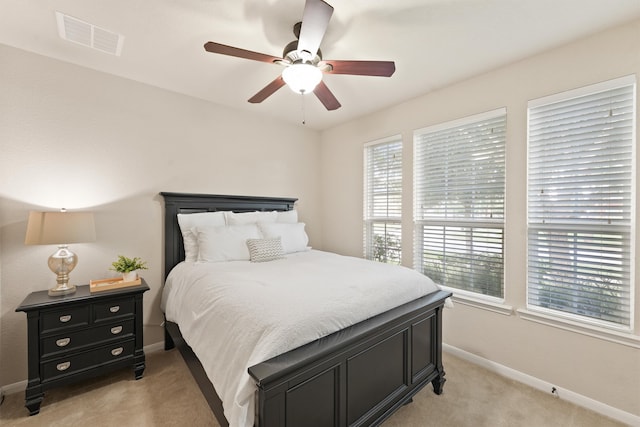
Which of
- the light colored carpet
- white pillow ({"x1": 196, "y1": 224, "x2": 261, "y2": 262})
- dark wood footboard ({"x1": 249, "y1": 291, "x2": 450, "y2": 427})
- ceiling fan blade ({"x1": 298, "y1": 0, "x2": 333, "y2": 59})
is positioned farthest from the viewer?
white pillow ({"x1": 196, "y1": 224, "x2": 261, "y2": 262})

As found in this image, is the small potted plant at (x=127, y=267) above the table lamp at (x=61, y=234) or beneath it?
beneath

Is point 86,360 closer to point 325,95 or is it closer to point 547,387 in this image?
point 325,95

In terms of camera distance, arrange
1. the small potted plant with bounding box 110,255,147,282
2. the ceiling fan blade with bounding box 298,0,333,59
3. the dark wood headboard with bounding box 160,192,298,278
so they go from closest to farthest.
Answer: the ceiling fan blade with bounding box 298,0,333,59
the small potted plant with bounding box 110,255,147,282
the dark wood headboard with bounding box 160,192,298,278

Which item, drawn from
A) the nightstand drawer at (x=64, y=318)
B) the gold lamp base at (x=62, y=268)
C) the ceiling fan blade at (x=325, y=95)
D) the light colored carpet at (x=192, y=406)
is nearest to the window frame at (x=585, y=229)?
the light colored carpet at (x=192, y=406)

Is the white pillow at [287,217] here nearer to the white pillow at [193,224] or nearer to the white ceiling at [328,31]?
the white pillow at [193,224]

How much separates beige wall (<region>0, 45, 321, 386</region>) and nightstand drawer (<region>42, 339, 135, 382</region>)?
1.71 ft

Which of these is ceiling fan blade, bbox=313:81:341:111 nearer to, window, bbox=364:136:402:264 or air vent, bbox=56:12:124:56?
window, bbox=364:136:402:264

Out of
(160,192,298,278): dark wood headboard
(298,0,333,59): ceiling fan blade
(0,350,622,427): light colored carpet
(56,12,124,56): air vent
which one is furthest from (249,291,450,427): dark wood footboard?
(56,12,124,56): air vent

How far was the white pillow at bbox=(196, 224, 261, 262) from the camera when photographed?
8.55ft

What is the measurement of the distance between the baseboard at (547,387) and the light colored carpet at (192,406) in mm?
46

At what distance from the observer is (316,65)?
6.07 ft

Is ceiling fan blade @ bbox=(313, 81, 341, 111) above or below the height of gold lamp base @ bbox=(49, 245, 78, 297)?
above

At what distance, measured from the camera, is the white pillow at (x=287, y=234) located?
304 centimetres

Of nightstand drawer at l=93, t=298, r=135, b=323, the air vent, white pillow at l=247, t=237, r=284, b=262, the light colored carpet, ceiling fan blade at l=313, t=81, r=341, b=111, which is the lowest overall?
the light colored carpet
